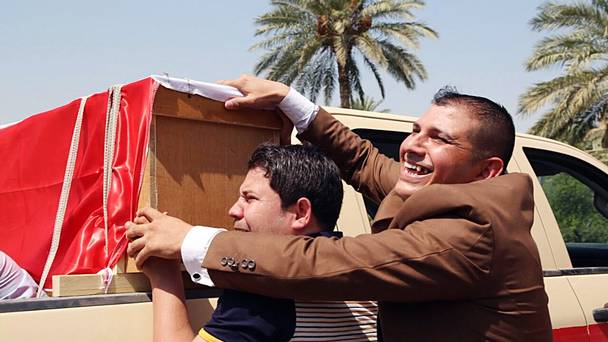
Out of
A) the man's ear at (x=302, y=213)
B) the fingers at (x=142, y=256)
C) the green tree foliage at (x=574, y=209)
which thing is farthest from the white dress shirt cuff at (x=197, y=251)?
the green tree foliage at (x=574, y=209)

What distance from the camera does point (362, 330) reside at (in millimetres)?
2414

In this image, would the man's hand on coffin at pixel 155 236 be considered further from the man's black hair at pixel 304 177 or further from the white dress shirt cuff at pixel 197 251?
the man's black hair at pixel 304 177

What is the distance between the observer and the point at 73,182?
9.19 feet

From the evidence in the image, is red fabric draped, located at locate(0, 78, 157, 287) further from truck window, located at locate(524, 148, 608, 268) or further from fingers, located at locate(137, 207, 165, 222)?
truck window, located at locate(524, 148, 608, 268)

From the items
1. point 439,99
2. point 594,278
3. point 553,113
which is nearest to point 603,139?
point 553,113

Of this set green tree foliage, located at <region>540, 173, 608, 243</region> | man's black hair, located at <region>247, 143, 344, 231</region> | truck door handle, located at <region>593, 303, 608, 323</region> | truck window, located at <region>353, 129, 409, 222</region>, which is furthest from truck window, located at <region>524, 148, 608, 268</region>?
man's black hair, located at <region>247, 143, 344, 231</region>

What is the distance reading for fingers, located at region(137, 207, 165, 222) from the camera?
2312mm

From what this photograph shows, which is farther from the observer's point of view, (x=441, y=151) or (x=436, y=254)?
(x=441, y=151)

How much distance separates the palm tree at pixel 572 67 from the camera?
66.9ft

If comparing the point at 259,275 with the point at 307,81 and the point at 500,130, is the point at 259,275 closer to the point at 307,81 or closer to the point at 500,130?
the point at 500,130

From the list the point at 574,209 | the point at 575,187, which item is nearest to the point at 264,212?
the point at 575,187

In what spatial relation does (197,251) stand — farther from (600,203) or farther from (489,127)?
(600,203)

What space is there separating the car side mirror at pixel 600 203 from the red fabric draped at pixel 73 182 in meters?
3.00

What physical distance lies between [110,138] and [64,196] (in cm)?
28
